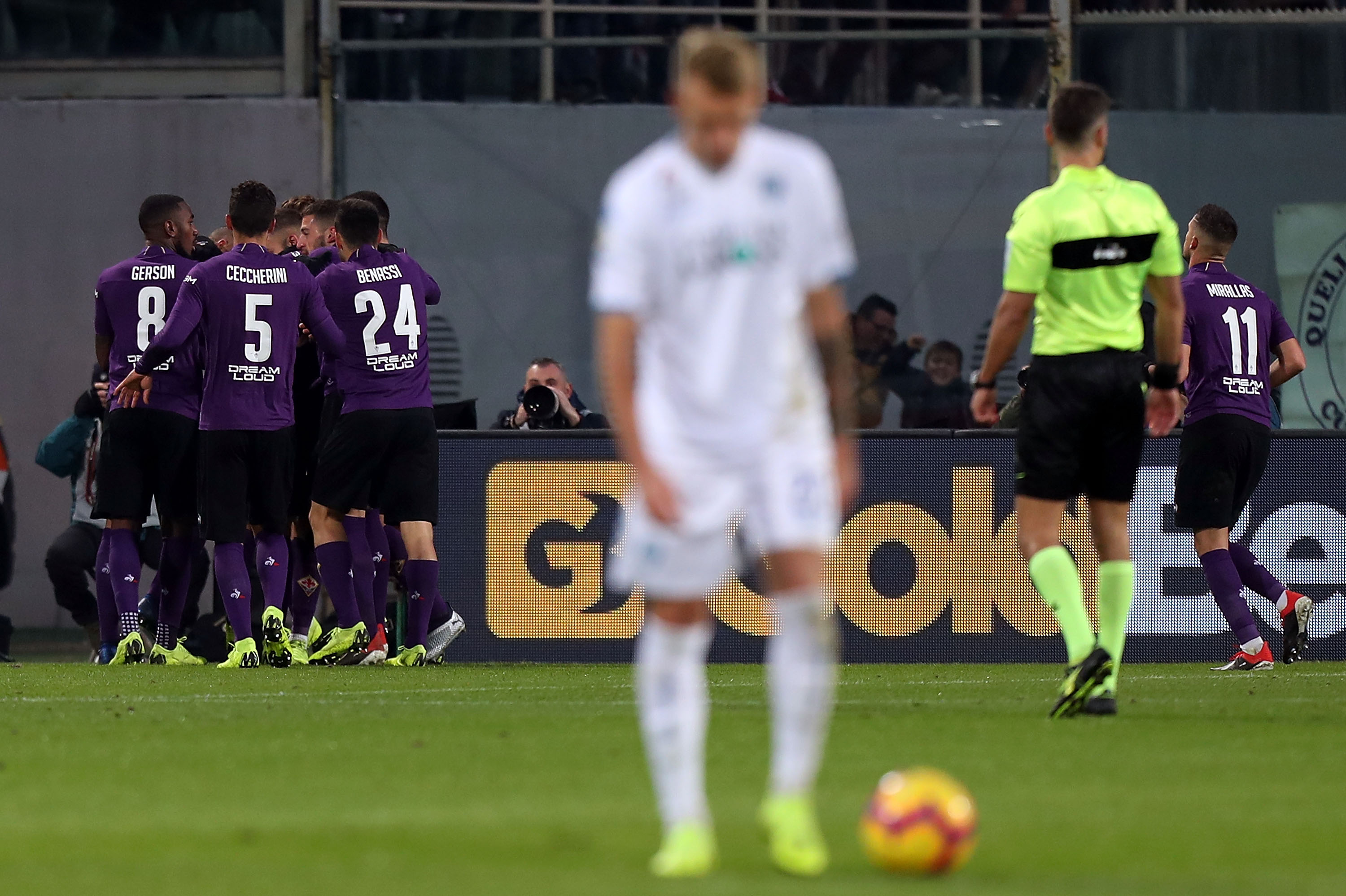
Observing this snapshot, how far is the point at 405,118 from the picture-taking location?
15164mm

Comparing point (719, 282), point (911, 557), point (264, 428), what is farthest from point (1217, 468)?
point (719, 282)

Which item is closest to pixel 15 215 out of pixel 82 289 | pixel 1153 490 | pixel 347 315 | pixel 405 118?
pixel 82 289

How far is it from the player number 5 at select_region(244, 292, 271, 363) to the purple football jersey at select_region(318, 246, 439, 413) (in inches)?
14.2

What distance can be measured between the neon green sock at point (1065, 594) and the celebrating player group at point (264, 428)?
4571mm

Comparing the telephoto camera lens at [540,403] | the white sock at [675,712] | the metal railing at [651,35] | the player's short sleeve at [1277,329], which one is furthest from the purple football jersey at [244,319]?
the white sock at [675,712]

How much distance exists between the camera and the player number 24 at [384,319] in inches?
464

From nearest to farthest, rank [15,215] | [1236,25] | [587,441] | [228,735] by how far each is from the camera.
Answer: [228,735]
[587,441]
[1236,25]
[15,215]

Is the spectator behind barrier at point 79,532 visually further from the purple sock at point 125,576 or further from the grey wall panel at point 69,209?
the grey wall panel at point 69,209

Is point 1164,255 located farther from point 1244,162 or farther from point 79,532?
Result: point 79,532

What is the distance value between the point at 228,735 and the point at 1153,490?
680cm

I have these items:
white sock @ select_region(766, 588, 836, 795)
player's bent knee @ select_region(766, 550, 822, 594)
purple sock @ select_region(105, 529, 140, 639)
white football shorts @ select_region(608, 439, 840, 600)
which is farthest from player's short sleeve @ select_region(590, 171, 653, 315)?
purple sock @ select_region(105, 529, 140, 639)

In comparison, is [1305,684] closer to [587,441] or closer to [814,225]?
[587,441]

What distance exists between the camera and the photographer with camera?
43.8 feet

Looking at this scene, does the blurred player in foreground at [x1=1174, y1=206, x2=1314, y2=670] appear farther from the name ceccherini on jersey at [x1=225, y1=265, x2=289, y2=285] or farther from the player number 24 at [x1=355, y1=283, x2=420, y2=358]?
the name ceccherini on jersey at [x1=225, y1=265, x2=289, y2=285]
